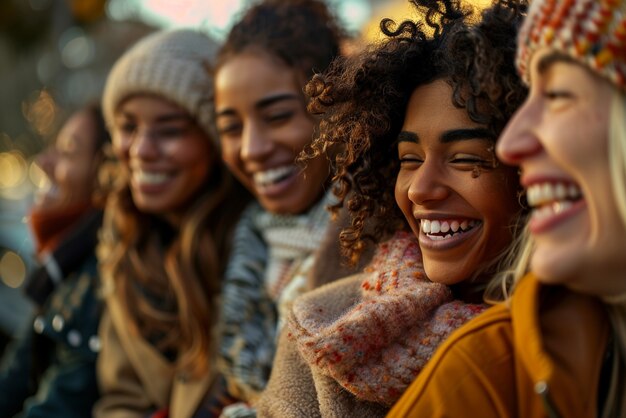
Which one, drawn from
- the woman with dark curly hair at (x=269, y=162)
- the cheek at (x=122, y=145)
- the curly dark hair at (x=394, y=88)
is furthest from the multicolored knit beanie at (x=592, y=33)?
the cheek at (x=122, y=145)

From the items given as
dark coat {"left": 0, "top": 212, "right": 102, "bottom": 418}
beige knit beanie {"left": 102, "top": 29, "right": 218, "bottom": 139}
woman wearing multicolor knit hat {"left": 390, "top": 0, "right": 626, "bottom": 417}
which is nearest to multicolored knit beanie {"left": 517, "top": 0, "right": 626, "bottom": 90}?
woman wearing multicolor knit hat {"left": 390, "top": 0, "right": 626, "bottom": 417}

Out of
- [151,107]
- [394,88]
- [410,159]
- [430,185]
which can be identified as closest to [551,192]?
[430,185]

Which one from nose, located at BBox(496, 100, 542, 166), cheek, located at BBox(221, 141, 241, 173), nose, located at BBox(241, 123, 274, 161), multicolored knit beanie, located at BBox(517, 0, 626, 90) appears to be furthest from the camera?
cheek, located at BBox(221, 141, 241, 173)

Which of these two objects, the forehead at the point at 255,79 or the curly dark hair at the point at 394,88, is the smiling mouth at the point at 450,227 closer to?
the curly dark hair at the point at 394,88

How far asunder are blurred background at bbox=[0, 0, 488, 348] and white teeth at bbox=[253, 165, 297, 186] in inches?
23.1

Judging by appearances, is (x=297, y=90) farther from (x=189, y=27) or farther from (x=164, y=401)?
(x=164, y=401)

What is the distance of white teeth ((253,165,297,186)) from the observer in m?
2.82

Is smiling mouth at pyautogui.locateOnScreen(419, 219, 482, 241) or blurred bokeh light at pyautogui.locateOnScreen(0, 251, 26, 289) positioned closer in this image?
smiling mouth at pyautogui.locateOnScreen(419, 219, 482, 241)

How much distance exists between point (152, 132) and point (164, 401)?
110 centimetres

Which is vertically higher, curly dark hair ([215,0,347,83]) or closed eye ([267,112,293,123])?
curly dark hair ([215,0,347,83])

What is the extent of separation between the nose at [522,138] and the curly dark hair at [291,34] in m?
1.36

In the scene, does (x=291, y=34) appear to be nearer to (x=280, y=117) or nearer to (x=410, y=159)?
(x=280, y=117)

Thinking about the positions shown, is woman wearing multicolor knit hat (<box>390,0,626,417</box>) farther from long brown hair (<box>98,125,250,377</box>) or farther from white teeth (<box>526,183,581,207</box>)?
long brown hair (<box>98,125,250,377</box>)

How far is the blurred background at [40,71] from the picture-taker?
5.28 meters
